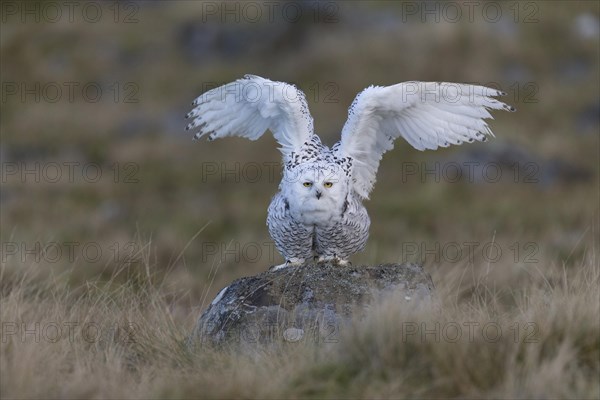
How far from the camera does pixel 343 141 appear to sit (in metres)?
6.40

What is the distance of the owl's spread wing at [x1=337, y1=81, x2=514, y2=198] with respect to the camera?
616cm

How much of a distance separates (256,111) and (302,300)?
1.65 m

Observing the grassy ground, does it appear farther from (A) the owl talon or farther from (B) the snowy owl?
(B) the snowy owl

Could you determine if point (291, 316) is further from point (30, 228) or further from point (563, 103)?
point (563, 103)

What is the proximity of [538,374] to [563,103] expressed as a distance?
47.0ft

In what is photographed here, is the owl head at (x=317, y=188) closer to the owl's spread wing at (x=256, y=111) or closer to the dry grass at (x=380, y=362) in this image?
the owl's spread wing at (x=256, y=111)

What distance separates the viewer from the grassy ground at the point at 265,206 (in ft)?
15.7

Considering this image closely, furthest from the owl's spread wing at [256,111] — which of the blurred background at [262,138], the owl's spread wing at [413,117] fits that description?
the blurred background at [262,138]

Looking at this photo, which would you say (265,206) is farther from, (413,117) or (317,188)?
(317,188)

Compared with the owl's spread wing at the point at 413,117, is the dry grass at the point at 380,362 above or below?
below

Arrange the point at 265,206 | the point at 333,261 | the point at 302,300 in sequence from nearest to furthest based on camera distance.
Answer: the point at 302,300 < the point at 333,261 < the point at 265,206

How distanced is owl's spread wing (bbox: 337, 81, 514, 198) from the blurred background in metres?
4.77

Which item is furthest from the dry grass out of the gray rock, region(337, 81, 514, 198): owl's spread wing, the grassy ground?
region(337, 81, 514, 198): owl's spread wing

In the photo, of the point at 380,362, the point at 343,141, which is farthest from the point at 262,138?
the point at 380,362
